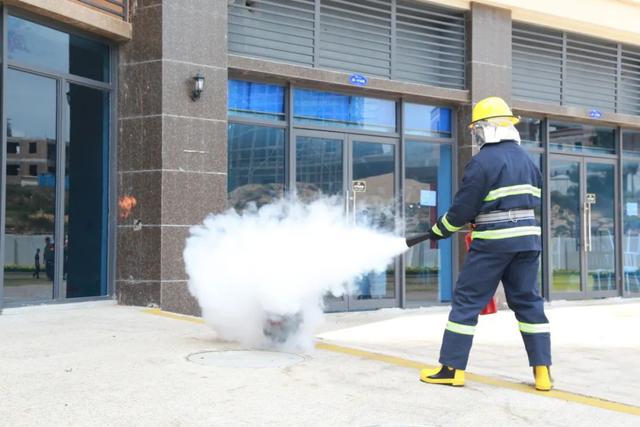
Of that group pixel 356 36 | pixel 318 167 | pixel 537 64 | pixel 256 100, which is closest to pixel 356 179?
pixel 318 167

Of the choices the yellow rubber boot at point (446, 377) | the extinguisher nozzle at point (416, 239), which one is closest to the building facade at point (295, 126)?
the extinguisher nozzle at point (416, 239)

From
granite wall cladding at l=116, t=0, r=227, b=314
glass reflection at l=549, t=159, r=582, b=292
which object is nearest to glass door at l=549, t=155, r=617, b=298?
glass reflection at l=549, t=159, r=582, b=292

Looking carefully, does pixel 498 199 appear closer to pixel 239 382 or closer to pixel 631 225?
pixel 239 382

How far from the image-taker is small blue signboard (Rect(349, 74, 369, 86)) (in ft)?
37.3

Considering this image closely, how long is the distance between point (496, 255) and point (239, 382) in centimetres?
201

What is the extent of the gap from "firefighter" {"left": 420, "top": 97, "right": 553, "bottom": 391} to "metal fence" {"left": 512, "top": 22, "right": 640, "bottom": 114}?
8.02m

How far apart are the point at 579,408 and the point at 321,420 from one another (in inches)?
70.5

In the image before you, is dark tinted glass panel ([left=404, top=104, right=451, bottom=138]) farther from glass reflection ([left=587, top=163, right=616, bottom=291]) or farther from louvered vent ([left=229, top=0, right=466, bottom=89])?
glass reflection ([left=587, top=163, right=616, bottom=291])

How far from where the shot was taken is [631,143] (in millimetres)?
15102

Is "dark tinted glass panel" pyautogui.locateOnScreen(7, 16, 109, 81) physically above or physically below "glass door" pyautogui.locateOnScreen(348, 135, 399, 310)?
above

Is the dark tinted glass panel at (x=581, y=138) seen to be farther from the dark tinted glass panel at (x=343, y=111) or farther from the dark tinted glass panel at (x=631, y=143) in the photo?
the dark tinted glass panel at (x=343, y=111)

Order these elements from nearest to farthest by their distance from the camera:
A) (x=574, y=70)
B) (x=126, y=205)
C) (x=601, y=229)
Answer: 1. (x=126, y=205)
2. (x=574, y=70)
3. (x=601, y=229)

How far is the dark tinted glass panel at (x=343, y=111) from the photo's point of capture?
1133cm

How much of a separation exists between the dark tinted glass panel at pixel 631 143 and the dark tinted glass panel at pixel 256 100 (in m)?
7.31
